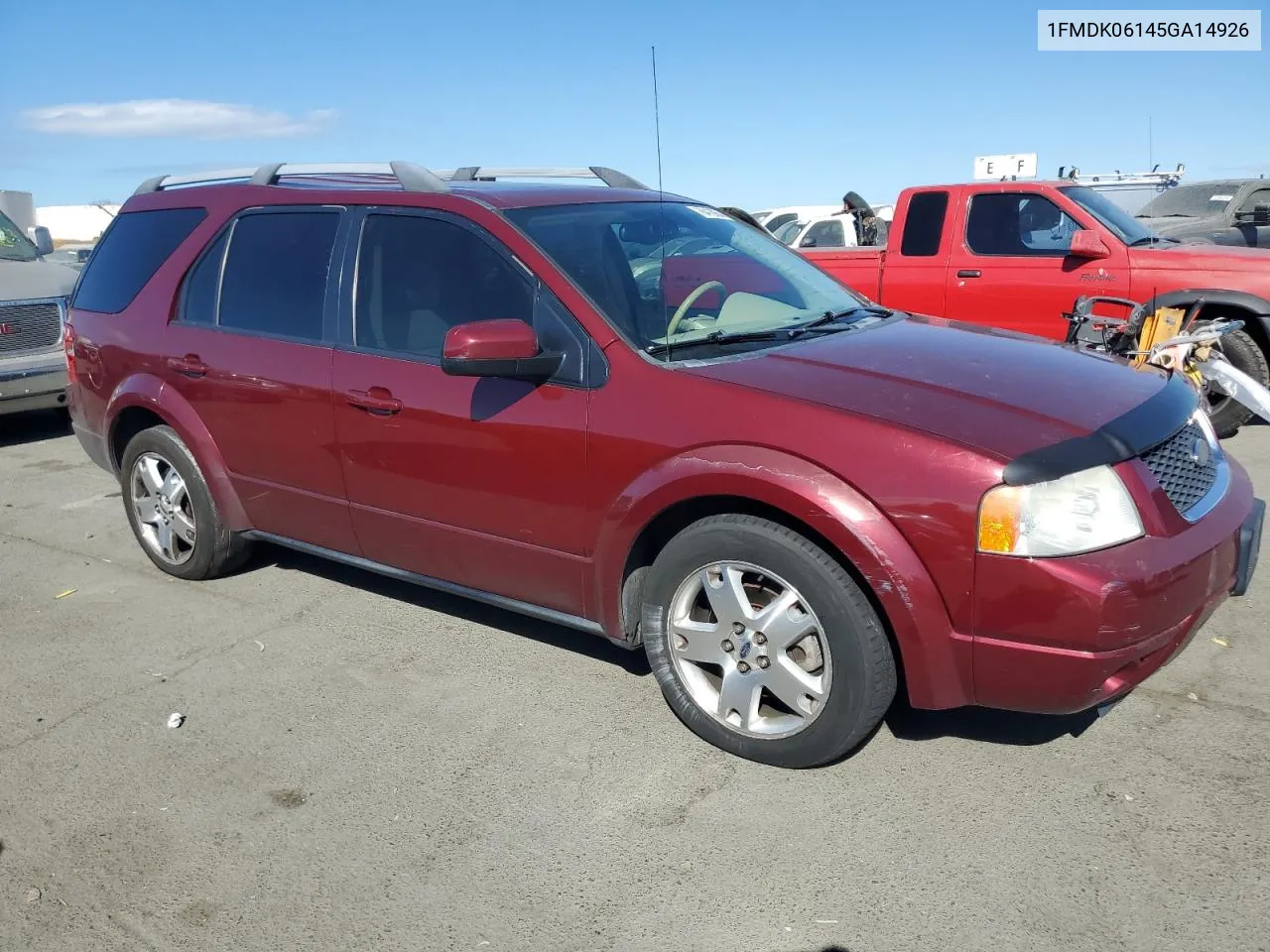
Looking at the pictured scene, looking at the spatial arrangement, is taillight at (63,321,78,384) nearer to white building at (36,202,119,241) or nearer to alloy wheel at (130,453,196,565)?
alloy wheel at (130,453,196,565)

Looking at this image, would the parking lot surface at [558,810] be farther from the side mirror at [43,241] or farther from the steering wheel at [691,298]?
the side mirror at [43,241]

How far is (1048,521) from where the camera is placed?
2.76 metres

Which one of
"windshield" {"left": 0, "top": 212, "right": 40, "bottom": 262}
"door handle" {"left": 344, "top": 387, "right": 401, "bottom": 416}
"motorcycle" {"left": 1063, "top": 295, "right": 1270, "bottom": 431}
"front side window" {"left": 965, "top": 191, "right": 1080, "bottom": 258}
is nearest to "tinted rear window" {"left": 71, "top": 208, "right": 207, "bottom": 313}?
"door handle" {"left": 344, "top": 387, "right": 401, "bottom": 416}

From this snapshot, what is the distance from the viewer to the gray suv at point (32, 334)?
850 centimetres

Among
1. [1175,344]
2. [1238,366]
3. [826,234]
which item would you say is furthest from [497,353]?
[826,234]

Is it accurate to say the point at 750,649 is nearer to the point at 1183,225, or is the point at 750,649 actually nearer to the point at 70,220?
the point at 1183,225

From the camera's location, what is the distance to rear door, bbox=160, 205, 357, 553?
4277 millimetres

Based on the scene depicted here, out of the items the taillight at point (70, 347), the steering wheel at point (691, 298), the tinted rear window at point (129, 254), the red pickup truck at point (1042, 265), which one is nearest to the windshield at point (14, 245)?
the taillight at point (70, 347)

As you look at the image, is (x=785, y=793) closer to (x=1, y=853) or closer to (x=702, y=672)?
(x=702, y=672)

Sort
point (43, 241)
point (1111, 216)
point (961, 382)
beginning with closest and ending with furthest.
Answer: point (961, 382)
point (1111, 216)
point (43, 241)

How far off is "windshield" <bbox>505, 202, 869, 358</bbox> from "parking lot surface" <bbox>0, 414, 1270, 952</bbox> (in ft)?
4.35

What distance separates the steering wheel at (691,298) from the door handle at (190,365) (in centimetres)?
221

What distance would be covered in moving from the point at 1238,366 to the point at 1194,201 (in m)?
7.09

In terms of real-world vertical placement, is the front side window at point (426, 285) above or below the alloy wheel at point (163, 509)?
above
